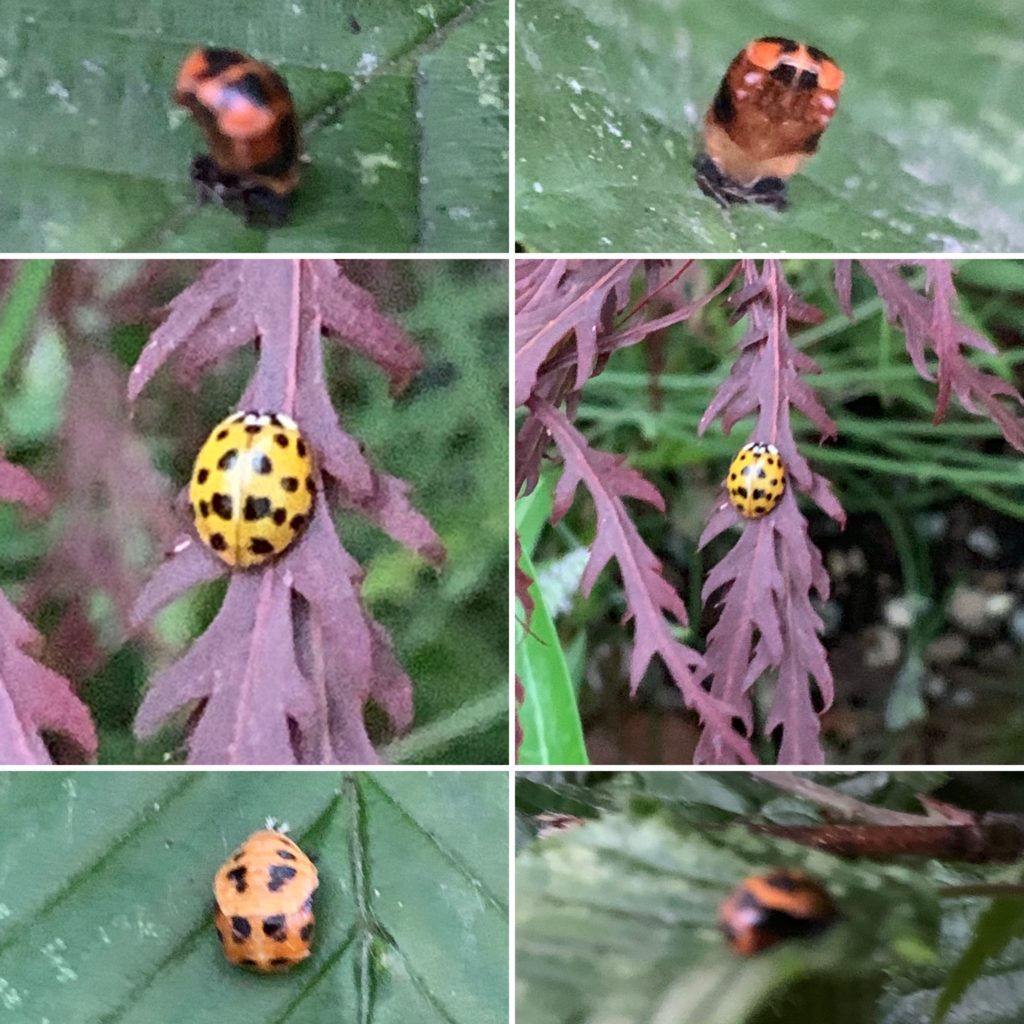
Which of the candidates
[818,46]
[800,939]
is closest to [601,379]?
[818,46]

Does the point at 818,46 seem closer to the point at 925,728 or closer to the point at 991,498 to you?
the point at 991,498

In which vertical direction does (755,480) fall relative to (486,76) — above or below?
below

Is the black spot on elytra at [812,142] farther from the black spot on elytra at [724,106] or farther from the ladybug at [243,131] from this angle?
the ladybug at [243,131]

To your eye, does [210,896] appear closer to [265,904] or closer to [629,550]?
[265,904]

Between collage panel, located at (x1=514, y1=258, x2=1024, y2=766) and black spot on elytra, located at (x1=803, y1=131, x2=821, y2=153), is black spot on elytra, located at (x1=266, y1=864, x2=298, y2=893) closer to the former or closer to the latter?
collage panel, located at (x1=514, y1=258, x2=1024, y2=766)

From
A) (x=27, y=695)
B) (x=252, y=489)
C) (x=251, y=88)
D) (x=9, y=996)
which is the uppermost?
(x=251, y=88)

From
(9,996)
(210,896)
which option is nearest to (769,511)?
(210,896)
